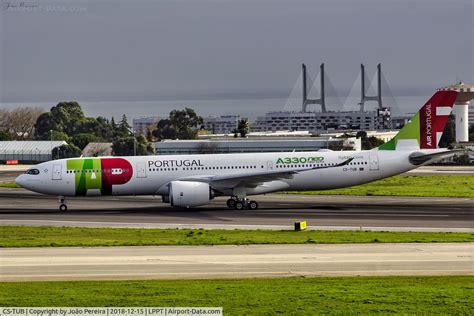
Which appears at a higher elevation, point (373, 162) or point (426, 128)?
point (426, 128)

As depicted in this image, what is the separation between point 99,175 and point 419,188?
26539 millimetres

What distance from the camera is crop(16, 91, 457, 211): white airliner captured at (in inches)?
2186

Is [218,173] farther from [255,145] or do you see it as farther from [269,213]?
[255,145]

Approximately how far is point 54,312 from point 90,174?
31.1m

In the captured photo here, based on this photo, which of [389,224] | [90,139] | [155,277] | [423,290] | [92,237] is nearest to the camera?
[423,290]

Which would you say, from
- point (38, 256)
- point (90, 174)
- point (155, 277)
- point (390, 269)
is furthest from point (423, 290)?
point (90, 174)

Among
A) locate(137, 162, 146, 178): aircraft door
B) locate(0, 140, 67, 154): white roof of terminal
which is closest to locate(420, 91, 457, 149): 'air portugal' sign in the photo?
locate(137, 162, 146, 178): aircraft door

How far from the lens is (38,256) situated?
34.5 meters

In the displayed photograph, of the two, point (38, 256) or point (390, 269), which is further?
point (38, 256)

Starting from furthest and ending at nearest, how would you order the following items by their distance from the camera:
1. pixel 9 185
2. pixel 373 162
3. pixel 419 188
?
pixel 9 185 → pixel 419 188 → pixel 373 162

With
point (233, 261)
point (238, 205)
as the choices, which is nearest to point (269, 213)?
point (238, 205)

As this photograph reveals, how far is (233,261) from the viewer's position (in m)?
32.8

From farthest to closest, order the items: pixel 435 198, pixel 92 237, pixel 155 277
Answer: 1. pixel 435 198
2. pixel 92 237
3. pixel 155 277

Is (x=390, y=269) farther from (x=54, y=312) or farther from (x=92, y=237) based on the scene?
(x=92, y=237)
